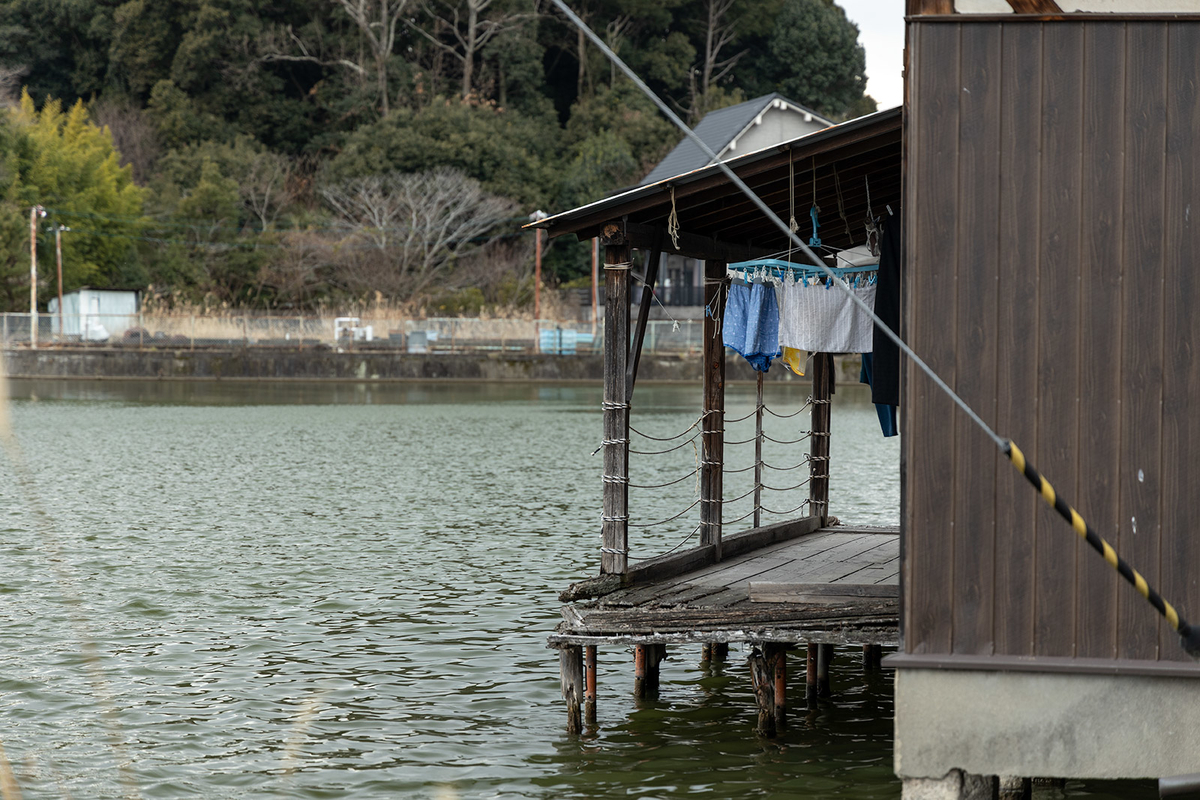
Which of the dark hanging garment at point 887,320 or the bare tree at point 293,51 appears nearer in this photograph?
the dark hanging garment at point 887,320

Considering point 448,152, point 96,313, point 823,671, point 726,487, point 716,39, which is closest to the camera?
point 823,671

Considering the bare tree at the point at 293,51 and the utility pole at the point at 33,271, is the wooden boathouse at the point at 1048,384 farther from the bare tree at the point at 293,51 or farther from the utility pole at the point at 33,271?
the bare tree at the point at 293,51

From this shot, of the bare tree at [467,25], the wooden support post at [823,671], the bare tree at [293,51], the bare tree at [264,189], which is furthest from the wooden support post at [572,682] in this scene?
the bare tree at [293,51]

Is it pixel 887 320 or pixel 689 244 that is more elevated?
pixel 689 244

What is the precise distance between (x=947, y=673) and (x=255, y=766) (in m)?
3.97

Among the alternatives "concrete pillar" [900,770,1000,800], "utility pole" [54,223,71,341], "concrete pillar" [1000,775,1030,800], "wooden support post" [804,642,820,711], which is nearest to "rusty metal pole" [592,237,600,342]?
"utility pole" [54,223,71,341]

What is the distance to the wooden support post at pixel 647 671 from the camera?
8750 millimetres

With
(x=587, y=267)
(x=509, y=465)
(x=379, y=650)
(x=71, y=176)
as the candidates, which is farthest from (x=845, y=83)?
(x=379, y=650)

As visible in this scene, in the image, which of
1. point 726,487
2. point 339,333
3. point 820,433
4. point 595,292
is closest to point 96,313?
point 339,333

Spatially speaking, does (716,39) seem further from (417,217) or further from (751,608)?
(751,608)

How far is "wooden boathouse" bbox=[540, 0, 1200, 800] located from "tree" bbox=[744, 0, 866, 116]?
213 ft

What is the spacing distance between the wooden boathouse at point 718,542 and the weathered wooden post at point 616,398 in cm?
1

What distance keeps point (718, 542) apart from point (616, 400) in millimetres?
1905

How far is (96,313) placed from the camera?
50.3 meters
